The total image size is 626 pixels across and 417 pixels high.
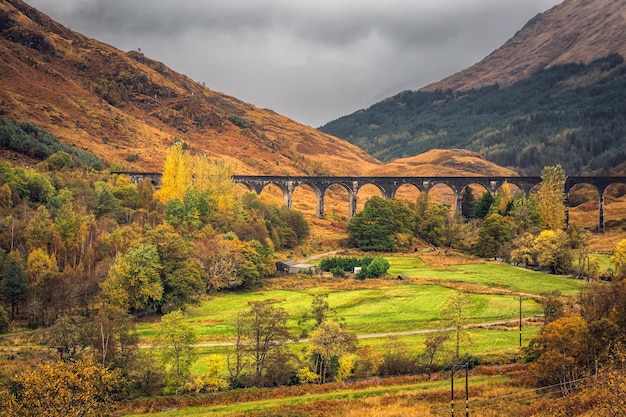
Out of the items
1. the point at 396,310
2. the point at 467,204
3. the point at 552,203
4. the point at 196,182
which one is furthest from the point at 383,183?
the point at 396,310

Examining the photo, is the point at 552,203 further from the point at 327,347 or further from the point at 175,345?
the point at 175,345

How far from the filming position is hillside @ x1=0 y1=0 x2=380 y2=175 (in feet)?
411

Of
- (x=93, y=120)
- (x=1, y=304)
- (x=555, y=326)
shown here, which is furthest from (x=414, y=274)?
(x=93, y=120)

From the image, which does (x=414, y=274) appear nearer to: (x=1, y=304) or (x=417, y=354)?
(x=417, y=354)

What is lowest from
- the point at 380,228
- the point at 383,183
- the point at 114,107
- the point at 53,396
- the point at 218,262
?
the point at 53,396

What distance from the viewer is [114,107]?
152750mm

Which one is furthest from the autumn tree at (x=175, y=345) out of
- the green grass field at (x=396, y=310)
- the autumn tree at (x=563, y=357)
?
the autumn tree at (x=563, y=357)

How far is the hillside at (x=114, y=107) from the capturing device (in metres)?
125

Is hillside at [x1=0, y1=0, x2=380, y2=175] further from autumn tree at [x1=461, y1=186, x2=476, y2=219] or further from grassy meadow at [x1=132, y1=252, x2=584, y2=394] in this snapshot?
grassy meadow at [x1=132, y1=252, x2=584, y2=394]

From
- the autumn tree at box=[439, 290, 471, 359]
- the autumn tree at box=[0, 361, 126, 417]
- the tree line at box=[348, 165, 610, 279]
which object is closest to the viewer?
the autumn tree at box=[0, 361, 126, 417]

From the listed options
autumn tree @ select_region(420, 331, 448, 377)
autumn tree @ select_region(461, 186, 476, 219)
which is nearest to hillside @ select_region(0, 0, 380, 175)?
autumn tree @ select_region(461, 186, 476, 219)

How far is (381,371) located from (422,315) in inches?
551

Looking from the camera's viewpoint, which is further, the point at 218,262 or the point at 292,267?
the point at 292,267

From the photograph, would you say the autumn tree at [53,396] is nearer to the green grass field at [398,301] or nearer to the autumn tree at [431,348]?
the green grass field at [398,301]
